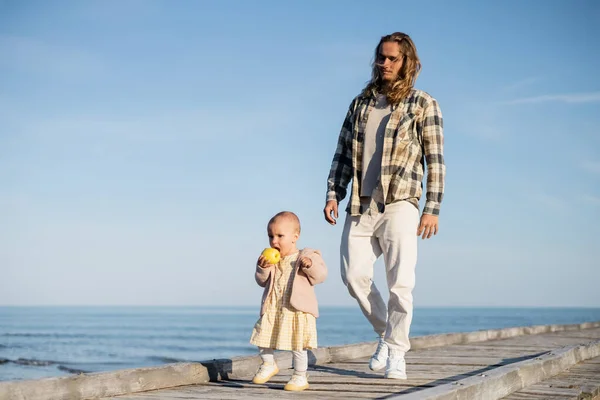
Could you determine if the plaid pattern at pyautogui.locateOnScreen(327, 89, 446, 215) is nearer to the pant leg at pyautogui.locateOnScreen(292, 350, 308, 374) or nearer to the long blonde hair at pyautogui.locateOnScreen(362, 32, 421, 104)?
the long blonde hair at pyautogui.locateOnScreen(362, 32, 421, 104)

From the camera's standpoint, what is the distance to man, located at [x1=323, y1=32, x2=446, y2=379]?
521 centimetres

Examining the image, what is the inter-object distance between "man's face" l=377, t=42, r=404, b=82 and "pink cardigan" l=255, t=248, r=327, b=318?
1452 mm

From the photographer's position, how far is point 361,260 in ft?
17.7

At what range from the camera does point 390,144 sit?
17.3 ft

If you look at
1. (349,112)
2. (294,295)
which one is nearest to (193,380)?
(294,295)

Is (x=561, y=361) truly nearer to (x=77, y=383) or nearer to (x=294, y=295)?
(x=294, y=295)

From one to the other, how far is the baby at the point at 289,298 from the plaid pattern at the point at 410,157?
0.77 metres

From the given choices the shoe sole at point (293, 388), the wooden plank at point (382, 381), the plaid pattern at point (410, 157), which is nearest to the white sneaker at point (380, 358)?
the wooden plank at point (382, 381)

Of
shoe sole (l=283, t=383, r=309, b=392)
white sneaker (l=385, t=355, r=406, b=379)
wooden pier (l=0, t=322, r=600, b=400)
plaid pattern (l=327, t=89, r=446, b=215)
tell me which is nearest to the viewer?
wooden pier (l=0, t=322, r=600, b=400)

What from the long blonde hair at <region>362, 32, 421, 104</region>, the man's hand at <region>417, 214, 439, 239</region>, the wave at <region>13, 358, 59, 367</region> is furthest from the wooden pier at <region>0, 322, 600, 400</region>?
the wave at <region>13, 358, 59, 367</region>

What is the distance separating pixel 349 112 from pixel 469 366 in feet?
7.88

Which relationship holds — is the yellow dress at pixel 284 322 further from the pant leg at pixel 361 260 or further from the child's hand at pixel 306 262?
the pant leg at pixel 361 260

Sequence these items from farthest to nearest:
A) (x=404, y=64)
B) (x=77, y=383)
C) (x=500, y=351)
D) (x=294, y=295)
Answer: (x=500, y=351), (x=404, y=64), (x=294, y=295), (x=77, y=383)

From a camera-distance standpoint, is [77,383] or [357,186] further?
[357,186]
